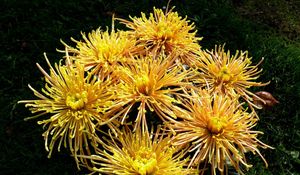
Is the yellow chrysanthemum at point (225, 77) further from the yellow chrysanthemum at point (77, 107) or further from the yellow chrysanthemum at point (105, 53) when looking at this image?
the yellow chrysanthemum at point (77, 107)

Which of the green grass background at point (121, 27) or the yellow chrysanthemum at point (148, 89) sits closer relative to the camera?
the yellow chrysanthemum at point (148, 89)

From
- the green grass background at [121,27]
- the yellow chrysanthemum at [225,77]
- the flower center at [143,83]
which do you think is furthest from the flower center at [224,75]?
the green grass background at [121,27]

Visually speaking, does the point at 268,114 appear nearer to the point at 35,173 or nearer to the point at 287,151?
the point at 287,151

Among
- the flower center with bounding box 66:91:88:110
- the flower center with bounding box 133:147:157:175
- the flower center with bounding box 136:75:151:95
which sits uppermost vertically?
the flower center with bounding box 136:75:151:95

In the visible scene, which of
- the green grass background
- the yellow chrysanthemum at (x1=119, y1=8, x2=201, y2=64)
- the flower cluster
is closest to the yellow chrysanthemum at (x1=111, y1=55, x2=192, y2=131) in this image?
the flower cluster

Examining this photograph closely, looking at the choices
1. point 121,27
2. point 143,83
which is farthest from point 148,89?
point 121,27

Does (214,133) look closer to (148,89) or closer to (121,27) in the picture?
(148,89)

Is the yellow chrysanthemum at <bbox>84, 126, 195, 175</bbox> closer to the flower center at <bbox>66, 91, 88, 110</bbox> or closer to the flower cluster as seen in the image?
the flower cluster
